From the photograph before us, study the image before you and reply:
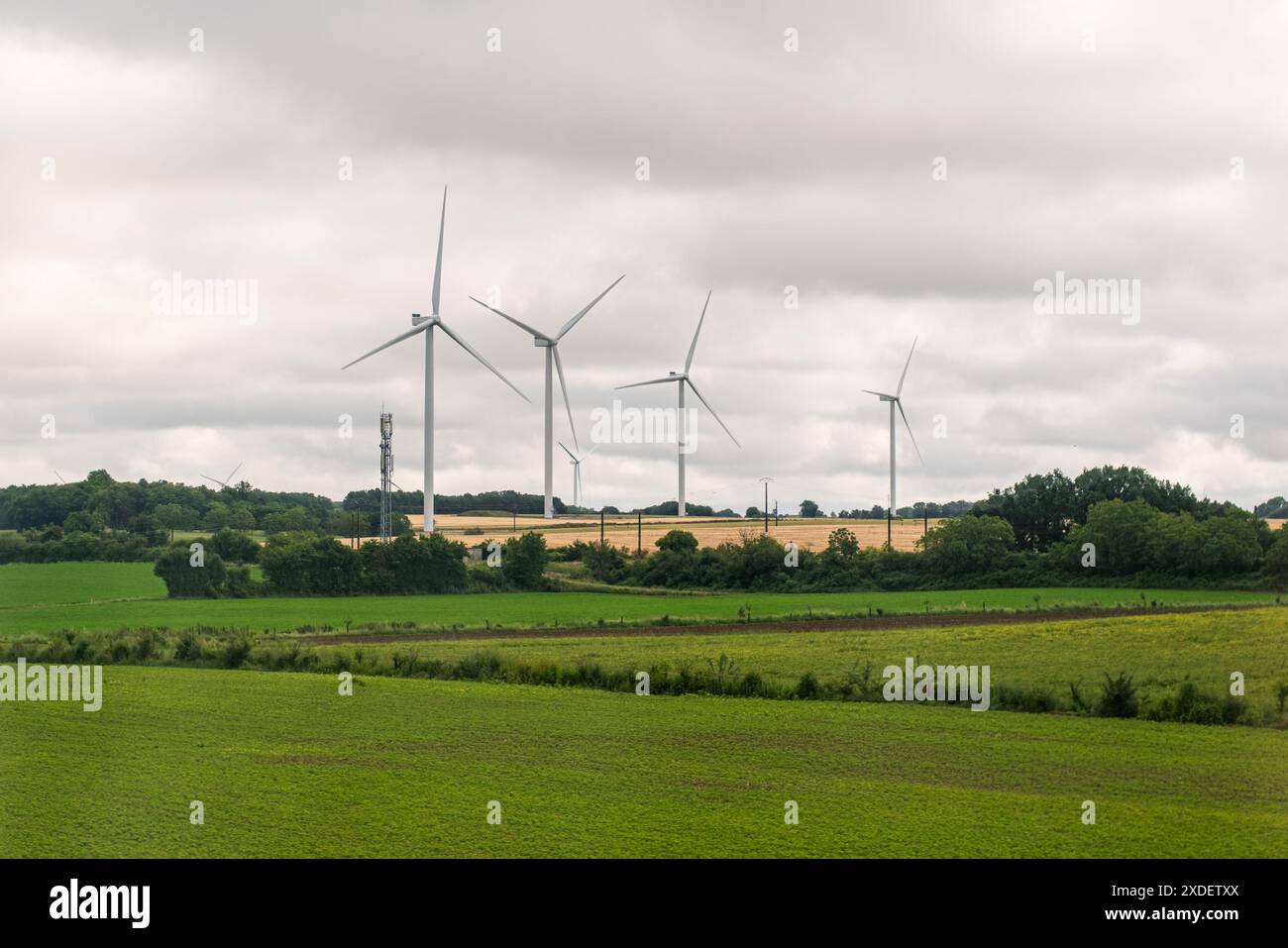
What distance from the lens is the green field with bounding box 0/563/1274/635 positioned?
70.7 meters

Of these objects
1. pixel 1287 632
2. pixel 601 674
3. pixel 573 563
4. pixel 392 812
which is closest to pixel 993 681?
pixel 601 674

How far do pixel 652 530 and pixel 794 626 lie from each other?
57.5m

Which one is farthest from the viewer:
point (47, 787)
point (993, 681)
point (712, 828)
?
point (993, 681)

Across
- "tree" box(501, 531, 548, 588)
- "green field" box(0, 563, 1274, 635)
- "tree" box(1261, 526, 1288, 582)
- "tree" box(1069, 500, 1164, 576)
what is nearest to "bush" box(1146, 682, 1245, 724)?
"green field" box(0, 563, 1274, 635)

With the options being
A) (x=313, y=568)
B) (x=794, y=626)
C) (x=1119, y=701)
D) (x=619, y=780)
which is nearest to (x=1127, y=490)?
(x=794, y=626)

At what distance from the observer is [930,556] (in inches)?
3536

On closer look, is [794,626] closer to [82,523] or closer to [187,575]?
[187,575]

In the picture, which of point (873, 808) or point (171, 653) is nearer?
point (873, 808)

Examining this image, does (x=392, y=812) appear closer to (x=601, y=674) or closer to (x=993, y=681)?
(x=601, y=674)

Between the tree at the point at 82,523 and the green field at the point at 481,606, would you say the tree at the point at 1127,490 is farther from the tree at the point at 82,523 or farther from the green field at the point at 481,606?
the tree at the point at 82,523

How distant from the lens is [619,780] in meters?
25.8

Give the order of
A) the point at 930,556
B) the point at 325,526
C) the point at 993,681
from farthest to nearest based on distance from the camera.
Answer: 1. the point at 325,526
2. the point at 930,556
3. the point at 993,681

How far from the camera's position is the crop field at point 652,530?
338ft

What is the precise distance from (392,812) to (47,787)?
294 inches
